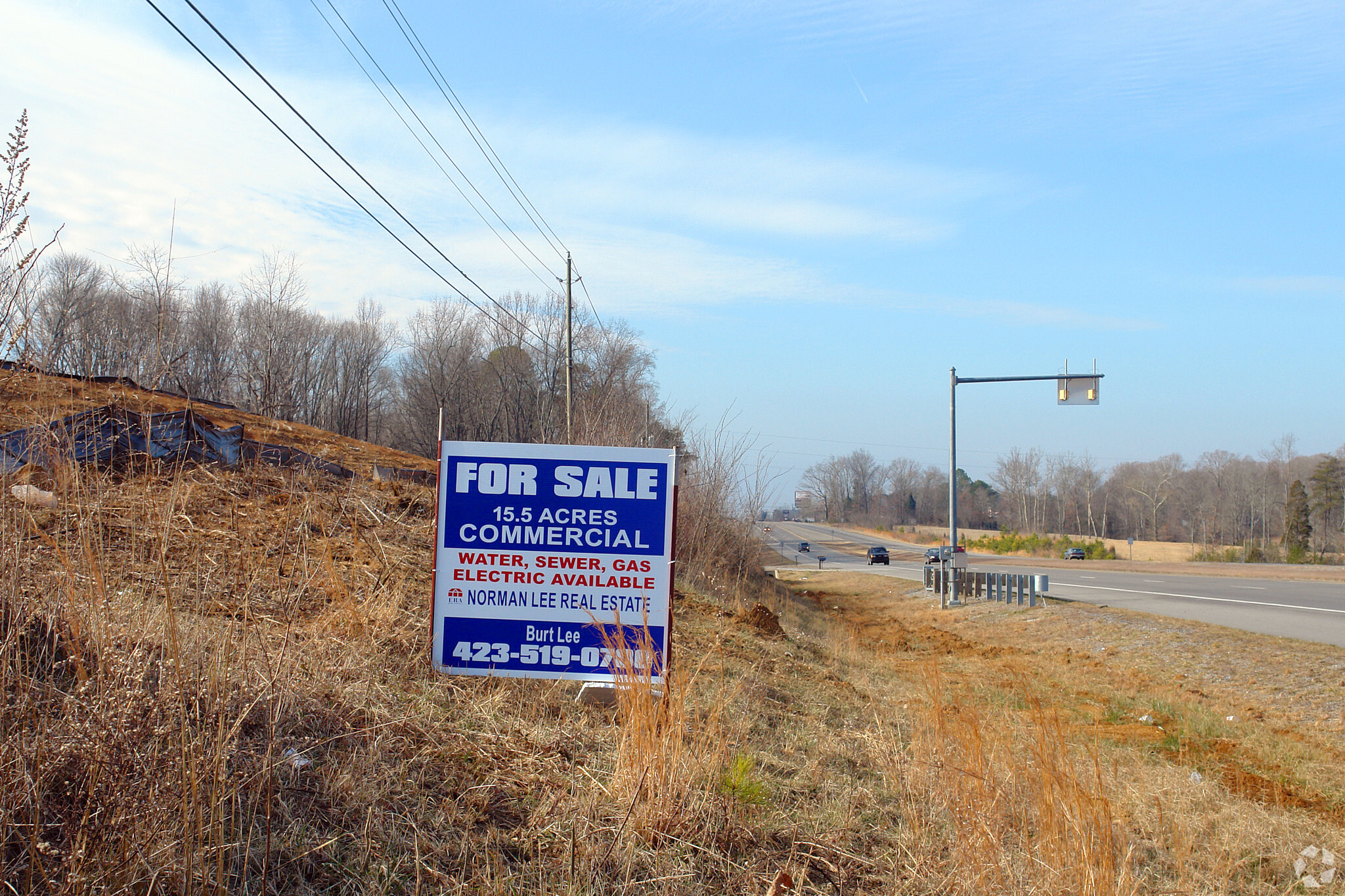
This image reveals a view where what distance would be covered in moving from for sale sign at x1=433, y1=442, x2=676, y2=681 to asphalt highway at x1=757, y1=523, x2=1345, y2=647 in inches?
568

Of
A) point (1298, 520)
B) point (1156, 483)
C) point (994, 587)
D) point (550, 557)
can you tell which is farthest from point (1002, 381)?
point (1156, 483)

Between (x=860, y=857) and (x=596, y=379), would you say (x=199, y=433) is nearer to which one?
(x=860, y=857)

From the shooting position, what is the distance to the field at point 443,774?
9.84ft

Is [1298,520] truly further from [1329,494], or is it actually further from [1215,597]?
[1215,597]

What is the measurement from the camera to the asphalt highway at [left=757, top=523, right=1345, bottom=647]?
16906mm

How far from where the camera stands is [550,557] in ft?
18.4

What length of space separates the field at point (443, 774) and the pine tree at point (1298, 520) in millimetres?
70854

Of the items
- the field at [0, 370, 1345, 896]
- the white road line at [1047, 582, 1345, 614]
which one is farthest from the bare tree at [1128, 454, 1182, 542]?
the field at [0, 370, 1345, 896]

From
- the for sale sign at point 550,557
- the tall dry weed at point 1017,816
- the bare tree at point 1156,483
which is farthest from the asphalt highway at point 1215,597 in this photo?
the bare tree at point 1156,483

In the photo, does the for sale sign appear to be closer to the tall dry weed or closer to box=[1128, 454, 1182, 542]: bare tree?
the tall dry weed

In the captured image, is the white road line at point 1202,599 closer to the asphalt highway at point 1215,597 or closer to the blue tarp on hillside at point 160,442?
the asphalt highway at point 1215,597

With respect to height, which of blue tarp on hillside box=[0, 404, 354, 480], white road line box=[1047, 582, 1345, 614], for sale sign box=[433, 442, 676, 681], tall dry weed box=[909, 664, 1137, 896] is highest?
blue tarp on hillside box=[0, 404, 354, 480]

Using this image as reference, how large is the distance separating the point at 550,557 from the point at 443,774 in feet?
5.75

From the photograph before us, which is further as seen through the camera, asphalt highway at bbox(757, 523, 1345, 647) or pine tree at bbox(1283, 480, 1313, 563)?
pine tree at bbox(1283, 480, 1313, 563)
